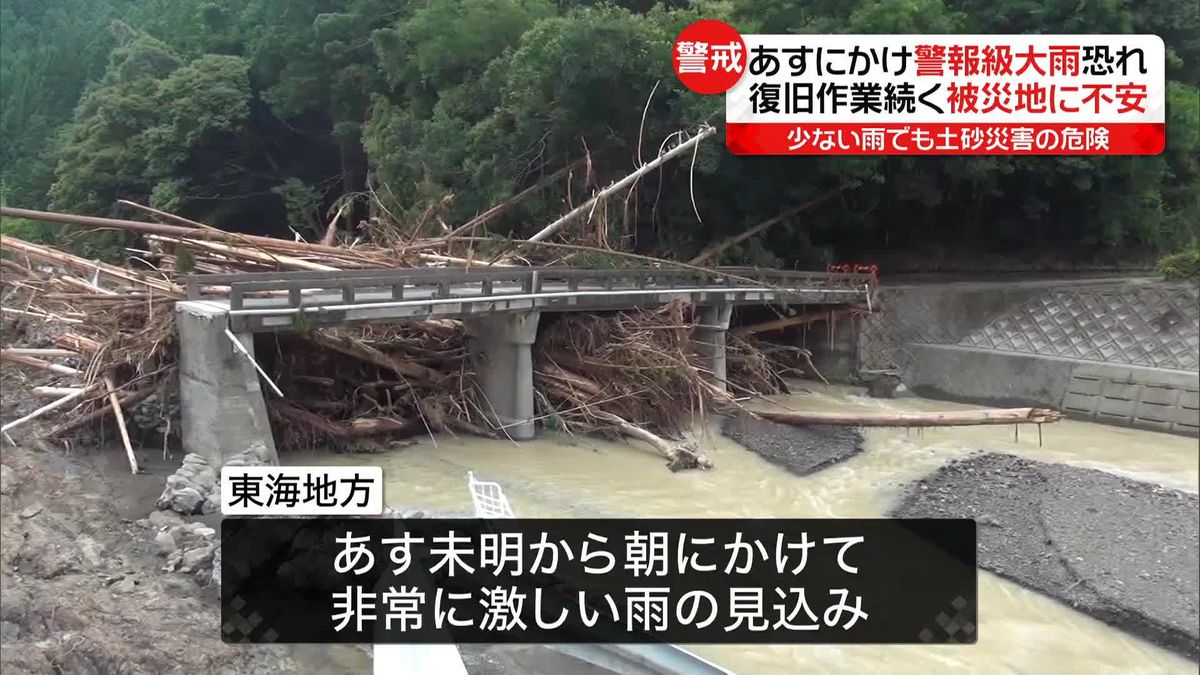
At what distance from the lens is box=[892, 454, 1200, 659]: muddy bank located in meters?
7.08

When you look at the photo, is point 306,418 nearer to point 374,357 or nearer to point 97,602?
point 374,357

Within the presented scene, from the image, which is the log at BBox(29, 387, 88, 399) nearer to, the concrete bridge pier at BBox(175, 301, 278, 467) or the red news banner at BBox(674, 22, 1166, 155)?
the concrete bridge pier at BBox(175, 301, 278, 467)

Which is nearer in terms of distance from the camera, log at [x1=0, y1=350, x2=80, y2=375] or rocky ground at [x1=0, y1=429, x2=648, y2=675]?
rocky ground at [x1=0, y1=429, x2=648, y2=675]

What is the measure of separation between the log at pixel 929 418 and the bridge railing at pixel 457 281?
2.80 meters

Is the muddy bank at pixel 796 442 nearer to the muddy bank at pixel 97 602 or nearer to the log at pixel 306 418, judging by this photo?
the log at pixel 306 418

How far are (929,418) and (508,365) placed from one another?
6494mm

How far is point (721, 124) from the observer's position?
16297 millimetres

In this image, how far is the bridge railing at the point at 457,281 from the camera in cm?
966

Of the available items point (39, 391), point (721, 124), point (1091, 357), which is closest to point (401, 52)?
point (721, 124)

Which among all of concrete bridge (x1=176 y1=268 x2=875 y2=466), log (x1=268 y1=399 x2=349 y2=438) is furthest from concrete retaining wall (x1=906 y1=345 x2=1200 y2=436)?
log (x1=268 y1=399 x2=349 y2=438)

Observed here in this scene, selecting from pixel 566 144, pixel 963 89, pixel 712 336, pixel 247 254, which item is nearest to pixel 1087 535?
pixel 963 89

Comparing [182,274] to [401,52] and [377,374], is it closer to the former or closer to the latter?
[377,374]

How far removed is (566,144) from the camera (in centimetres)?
1806
